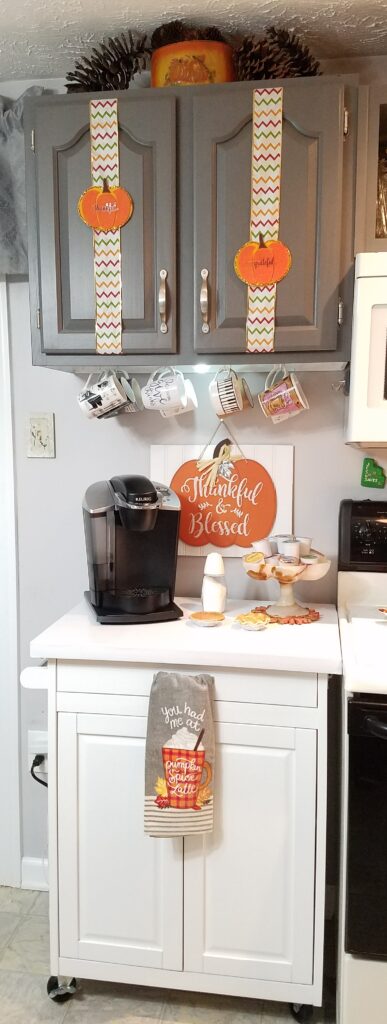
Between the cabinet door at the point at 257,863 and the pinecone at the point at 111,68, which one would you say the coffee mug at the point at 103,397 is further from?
the cabinet door at the point at 257,863

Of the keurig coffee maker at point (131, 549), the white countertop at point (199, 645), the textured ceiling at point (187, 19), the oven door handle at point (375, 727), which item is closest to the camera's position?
the oven door handle at point (375, 727)

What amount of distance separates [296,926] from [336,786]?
1.65 feet

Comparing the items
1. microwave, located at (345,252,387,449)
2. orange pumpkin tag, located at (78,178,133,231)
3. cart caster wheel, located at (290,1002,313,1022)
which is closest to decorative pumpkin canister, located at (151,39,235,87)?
orange pumpkin tag, located at (78,178,133,231)

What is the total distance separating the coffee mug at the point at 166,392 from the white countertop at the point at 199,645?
1.73ft

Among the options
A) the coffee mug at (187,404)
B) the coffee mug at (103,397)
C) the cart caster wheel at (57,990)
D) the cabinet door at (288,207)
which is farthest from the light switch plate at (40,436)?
the cart caster wheel at (57,990)

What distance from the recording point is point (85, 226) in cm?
179

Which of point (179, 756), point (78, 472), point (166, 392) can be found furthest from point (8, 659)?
point (166, 392)

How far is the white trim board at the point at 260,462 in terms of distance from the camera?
6.81 ft

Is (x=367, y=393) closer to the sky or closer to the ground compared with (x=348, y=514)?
closer to the sky

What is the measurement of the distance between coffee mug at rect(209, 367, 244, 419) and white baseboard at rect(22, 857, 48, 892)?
142cm

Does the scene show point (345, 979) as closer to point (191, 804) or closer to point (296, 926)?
point (296, 926)

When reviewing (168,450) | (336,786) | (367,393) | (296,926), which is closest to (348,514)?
(367,393)

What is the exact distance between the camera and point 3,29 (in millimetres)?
1801

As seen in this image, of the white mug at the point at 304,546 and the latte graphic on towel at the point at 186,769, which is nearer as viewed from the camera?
the latte graphic on towel at the point at 186,769
